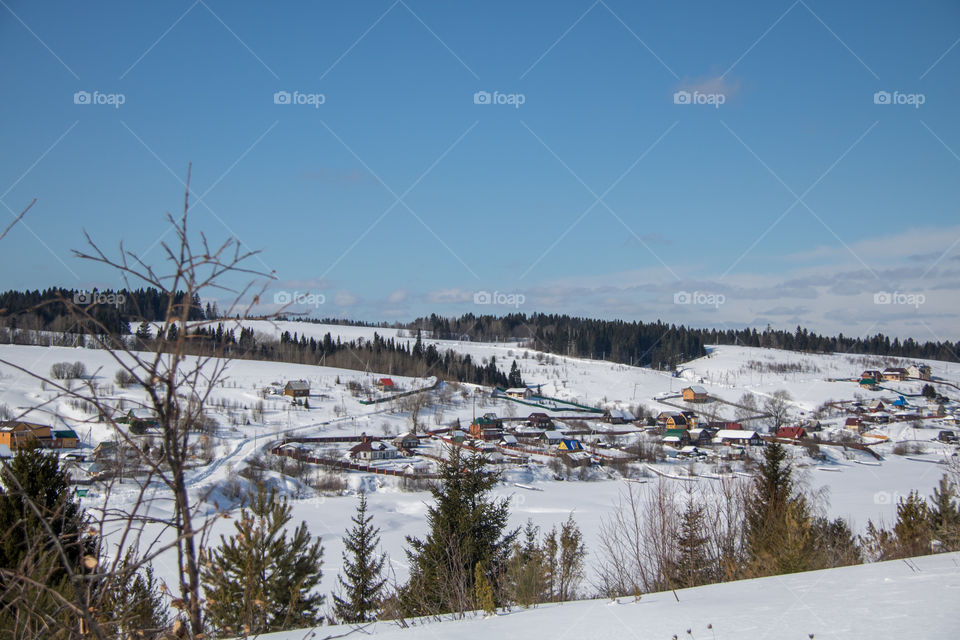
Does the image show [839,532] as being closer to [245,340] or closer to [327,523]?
[245,340]

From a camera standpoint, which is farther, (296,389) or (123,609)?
(296,389)

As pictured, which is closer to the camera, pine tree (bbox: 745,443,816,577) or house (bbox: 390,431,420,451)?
pine tree (bbox: 745,443,816,577)

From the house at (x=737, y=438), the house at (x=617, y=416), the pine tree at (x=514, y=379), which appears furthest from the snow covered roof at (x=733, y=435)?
the pine tree at (x=514, y=379)

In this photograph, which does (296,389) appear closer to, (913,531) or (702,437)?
(702,437)

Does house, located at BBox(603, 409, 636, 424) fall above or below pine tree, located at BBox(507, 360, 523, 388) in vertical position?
below

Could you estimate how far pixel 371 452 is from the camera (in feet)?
136

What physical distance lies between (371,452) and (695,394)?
160 ft

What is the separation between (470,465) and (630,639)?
29.3ft

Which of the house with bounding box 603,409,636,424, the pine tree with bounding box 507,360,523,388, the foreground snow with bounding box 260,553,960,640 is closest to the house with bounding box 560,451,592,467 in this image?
the house with bounding box 603,409,636,424

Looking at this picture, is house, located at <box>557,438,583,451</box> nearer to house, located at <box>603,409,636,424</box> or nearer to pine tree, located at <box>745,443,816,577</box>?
house, located at <box>603,409,636,424</box>

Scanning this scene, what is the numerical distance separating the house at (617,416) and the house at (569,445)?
16472mm

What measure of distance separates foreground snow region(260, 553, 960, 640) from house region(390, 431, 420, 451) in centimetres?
3952

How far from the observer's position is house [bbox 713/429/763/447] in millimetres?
51312

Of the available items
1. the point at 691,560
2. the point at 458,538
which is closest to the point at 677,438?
the point at 691,560
